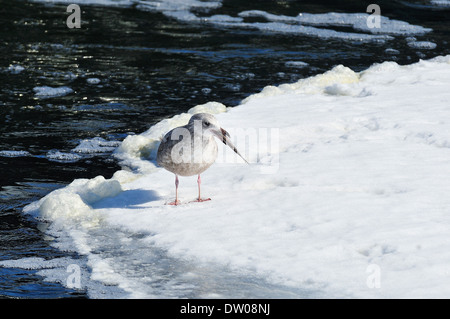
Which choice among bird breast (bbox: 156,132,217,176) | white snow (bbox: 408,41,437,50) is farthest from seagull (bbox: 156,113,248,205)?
white snow (bbox: 408,41,437,50)

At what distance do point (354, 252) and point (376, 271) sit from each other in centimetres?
30

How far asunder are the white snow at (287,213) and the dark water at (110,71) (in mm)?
433

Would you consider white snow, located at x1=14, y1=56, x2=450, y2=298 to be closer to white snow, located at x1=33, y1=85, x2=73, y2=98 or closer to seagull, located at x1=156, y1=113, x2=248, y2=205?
seagull, located at x1=156, y1=113, x2=248, y2=205

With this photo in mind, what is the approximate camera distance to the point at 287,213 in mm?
5285

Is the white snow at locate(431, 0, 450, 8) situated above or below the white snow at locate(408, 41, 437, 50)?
above

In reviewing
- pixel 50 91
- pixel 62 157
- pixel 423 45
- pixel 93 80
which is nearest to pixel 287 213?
pixel 62 157

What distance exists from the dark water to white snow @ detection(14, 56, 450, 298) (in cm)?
43

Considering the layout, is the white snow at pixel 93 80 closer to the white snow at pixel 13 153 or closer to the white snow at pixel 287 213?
the white snow at pixel 287 213

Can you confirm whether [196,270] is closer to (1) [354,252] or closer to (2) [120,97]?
(1) [354,252]

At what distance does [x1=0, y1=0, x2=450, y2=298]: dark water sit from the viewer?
263 inches

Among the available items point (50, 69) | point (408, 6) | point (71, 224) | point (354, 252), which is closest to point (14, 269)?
point (71, 224)

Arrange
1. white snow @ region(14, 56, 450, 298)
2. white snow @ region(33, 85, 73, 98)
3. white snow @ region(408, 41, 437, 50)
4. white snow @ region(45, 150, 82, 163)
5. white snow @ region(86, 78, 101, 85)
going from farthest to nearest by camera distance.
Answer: white snow @ region(408, 41, 437, 50)
white snow @ region(86, 78, 101, 85)
white snow @ region(33, 85, 73, 98)
white snow @ region(45, 150, 82, 163)
white snow @ region(14, 56, 450, 298)

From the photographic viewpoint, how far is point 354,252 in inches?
182

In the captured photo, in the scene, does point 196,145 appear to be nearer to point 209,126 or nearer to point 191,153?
point 191,153
